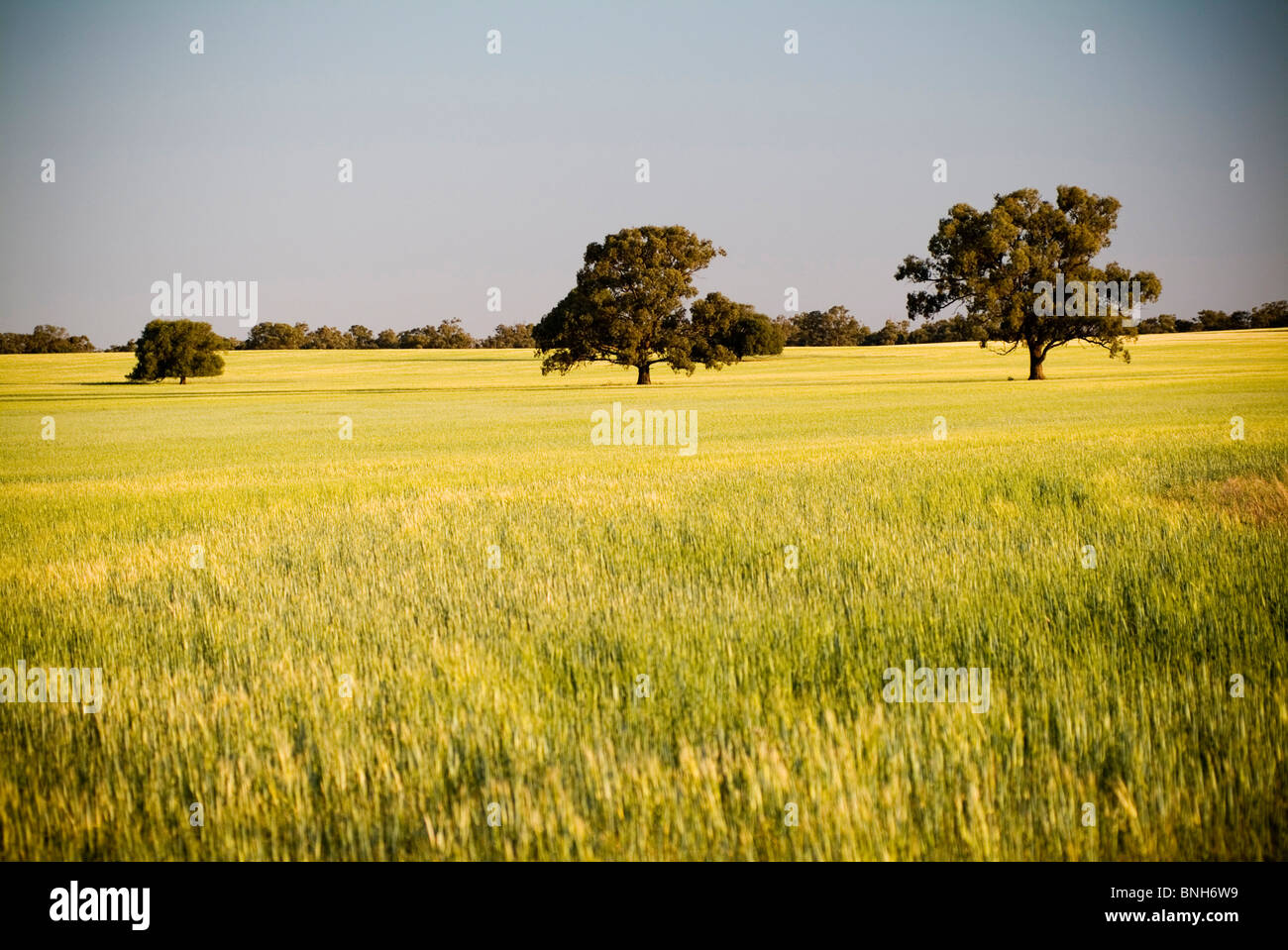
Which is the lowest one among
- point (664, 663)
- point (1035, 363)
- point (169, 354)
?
point (664, 663)

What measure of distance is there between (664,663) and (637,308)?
221 feet

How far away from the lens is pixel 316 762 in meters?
5.16

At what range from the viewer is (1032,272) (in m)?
67.5

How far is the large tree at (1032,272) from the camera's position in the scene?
2616 inches

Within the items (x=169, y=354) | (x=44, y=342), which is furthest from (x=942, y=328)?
(x=44, y=342)

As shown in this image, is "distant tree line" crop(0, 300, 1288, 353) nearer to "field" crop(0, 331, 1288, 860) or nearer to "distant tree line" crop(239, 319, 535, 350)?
"distant tree line" crop(239, 319, 535, 350)

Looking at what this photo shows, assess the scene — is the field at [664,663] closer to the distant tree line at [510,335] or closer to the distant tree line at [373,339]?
the distant tree line at [510,335]

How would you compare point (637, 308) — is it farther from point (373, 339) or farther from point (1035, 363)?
point (373, 339)

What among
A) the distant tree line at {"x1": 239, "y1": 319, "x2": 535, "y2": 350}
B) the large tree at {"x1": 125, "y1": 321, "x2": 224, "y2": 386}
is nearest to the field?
the large tree at {"x1": 125, "y1": 321, "x2": 224, "y2": 386}

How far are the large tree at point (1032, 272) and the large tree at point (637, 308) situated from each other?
16464 mm

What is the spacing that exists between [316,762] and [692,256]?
2802 inches

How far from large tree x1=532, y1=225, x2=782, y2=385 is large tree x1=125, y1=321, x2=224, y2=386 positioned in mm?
39136
